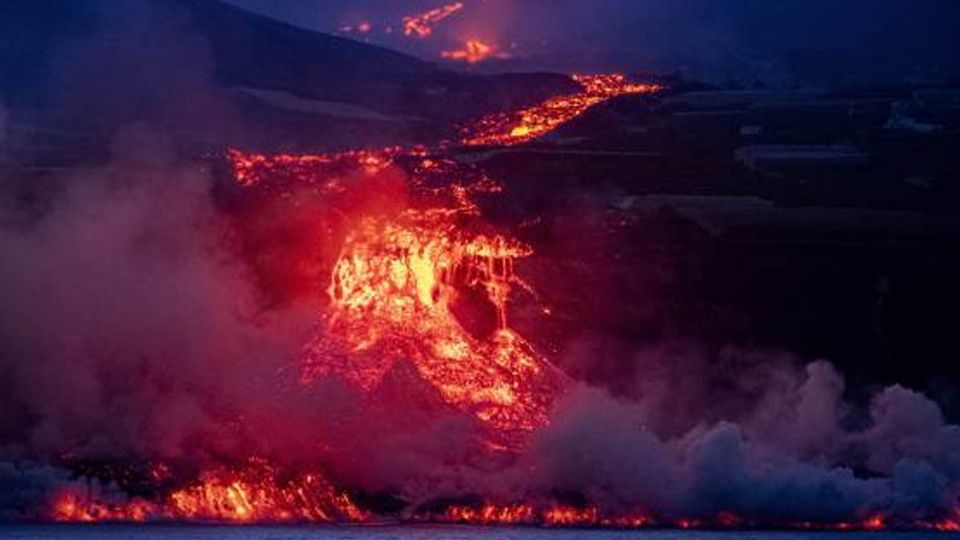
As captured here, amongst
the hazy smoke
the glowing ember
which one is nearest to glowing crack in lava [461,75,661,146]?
the hazy smoke

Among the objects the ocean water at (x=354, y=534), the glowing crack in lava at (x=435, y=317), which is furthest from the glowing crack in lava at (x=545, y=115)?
the ocean water at (x=354, y=534)

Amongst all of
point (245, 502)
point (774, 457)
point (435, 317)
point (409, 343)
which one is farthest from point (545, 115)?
point (245, 502)

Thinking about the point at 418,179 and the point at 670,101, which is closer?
the point at 418,179

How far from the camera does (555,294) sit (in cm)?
6994

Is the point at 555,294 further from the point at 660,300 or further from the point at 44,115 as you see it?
the point at 44,115

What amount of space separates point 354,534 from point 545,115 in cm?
2412

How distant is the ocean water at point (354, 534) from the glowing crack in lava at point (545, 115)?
1866 cm

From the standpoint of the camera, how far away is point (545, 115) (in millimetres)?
80438

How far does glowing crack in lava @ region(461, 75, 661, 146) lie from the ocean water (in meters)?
18.7

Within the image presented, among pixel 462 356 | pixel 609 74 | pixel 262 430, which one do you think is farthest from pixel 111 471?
pixel 609 74

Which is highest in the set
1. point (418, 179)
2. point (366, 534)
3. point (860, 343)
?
point (418, 179)

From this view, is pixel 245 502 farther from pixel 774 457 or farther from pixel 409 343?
pixel 774 457

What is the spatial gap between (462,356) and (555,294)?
5426 millimetres

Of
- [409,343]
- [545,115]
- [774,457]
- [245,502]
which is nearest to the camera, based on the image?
[245,502]
